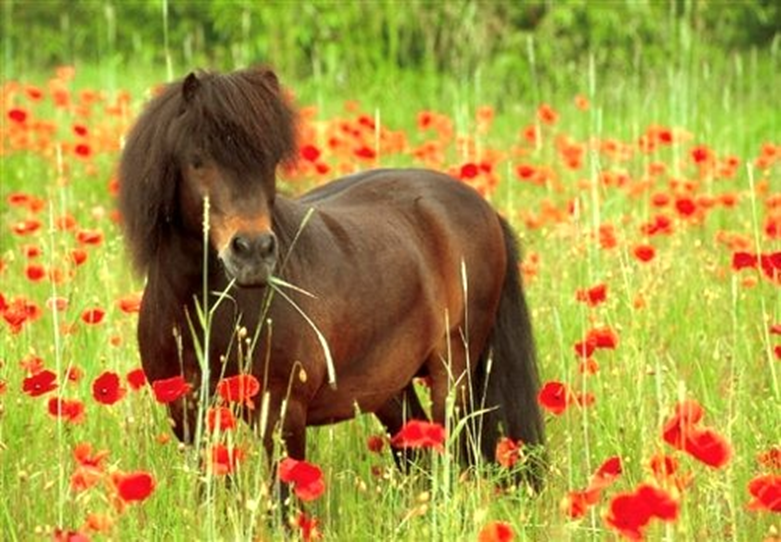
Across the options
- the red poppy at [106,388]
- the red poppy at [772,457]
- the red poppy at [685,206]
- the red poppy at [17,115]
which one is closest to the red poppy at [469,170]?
the red poppy at [685,206]

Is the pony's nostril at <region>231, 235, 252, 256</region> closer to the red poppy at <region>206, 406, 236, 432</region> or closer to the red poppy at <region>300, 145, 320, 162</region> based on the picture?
the red poppy at <region>206, 406, 236, 432</region>

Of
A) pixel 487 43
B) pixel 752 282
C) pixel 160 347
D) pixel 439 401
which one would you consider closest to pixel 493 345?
pixel 439 401

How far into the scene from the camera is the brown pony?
452cm

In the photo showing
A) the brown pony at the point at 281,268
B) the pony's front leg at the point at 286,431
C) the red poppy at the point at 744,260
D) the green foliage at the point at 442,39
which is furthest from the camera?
the green foliage at the point at 442,39

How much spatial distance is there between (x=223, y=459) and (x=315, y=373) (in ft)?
2.94

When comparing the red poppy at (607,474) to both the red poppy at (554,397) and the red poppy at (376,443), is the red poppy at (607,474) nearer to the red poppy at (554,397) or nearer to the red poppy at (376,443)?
the red poppy at (554,397)

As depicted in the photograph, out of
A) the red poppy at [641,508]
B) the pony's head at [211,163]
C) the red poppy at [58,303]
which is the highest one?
the pony's head at [211,163]

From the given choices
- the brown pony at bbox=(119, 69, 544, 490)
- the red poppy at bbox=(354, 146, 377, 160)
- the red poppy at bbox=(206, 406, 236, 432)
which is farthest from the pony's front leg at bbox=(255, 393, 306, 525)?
the red poppy at bbox=(354, 146, 377, 160)

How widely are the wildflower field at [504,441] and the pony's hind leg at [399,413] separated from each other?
0.16 feet

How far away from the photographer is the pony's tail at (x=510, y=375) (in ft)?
18.8

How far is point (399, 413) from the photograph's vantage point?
5.76m

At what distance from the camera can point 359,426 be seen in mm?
5793

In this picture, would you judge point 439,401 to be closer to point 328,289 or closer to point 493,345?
point 493,345

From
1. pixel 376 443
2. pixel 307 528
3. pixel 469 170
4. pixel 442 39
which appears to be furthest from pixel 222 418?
pixel 442 39
